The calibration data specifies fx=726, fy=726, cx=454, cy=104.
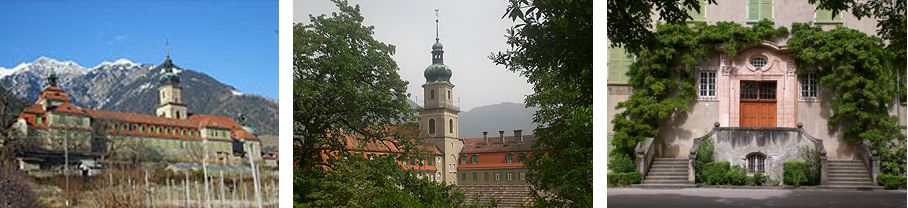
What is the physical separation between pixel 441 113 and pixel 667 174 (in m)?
4.87

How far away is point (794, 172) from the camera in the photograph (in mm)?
9055

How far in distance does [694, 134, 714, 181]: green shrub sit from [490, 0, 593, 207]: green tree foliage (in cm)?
452

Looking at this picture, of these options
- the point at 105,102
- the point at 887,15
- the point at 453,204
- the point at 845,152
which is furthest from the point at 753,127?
the point at 105,102

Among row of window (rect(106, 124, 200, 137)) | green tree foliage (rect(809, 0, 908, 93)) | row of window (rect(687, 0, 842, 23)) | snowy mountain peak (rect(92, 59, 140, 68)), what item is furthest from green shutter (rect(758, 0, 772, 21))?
snowy mountain peak (rect(92, 59, 140, 68))

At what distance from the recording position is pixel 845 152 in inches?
371

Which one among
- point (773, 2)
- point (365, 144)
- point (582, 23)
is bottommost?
point (365, 144)

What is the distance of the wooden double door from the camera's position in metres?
9.95

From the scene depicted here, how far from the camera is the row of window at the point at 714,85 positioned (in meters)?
9.91

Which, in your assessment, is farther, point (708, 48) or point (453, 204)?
point (708, 48)

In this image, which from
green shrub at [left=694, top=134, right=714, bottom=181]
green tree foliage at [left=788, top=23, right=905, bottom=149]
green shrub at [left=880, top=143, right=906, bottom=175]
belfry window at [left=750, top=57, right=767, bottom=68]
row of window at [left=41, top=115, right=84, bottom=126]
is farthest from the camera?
belfry window at [left=750, top=57, right=767, bottom=68]

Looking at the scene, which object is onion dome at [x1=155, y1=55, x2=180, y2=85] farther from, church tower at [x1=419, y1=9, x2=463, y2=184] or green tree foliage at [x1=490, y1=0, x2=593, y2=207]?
green tree foliage at [x1=490, y1=0, x2=593, y2=207]

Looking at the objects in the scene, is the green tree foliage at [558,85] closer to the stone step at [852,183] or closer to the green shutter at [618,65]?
the green shutter at [618,65]

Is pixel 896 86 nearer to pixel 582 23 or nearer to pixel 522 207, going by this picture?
pixel 582 23

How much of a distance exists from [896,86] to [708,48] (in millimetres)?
2281
